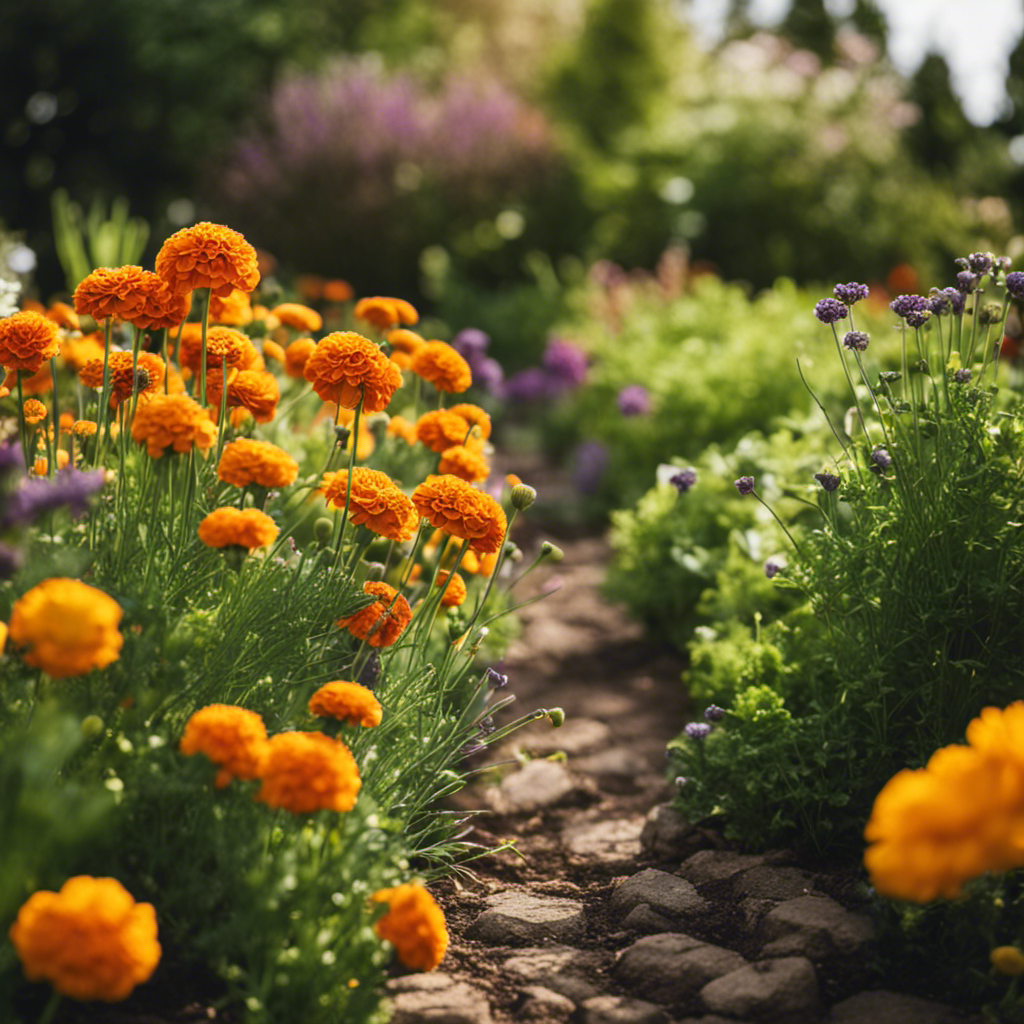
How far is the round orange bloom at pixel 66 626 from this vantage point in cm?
140

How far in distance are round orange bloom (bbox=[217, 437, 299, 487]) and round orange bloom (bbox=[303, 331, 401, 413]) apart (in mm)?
254

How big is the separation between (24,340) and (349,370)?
63 cm

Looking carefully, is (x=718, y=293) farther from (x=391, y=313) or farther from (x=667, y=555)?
(x=391, y=313)

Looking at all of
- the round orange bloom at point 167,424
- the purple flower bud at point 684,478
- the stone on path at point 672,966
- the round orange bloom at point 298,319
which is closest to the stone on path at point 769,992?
the stone on path at point 672,966

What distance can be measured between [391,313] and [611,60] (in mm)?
10159

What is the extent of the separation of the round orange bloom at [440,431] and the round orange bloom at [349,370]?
309 mm

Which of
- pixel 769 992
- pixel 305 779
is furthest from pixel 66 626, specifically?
pixel 769 992

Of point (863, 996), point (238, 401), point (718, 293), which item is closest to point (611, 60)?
point (718, 293)

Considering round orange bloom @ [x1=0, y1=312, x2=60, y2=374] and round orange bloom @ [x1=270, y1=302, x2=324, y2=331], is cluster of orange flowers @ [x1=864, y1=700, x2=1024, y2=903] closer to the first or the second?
round orange bloom @ [x1=0, y1=312, x2=60, y2=374]

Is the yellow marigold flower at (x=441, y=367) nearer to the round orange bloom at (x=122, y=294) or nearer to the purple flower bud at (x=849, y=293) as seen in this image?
the round orange bloom at (x=122, y=294)

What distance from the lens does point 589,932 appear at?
6.97 feet

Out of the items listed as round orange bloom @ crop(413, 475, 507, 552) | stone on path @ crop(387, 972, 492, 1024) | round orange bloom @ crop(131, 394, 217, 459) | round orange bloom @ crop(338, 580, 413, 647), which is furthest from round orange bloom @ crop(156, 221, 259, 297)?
stone on path @ crop(387, 972, 492, 1024)

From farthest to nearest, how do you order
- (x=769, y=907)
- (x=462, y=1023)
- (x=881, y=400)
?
(x=881, y=400), (x=769, y=907), (x=462, y=1023)

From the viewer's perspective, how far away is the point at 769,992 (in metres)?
1.77
